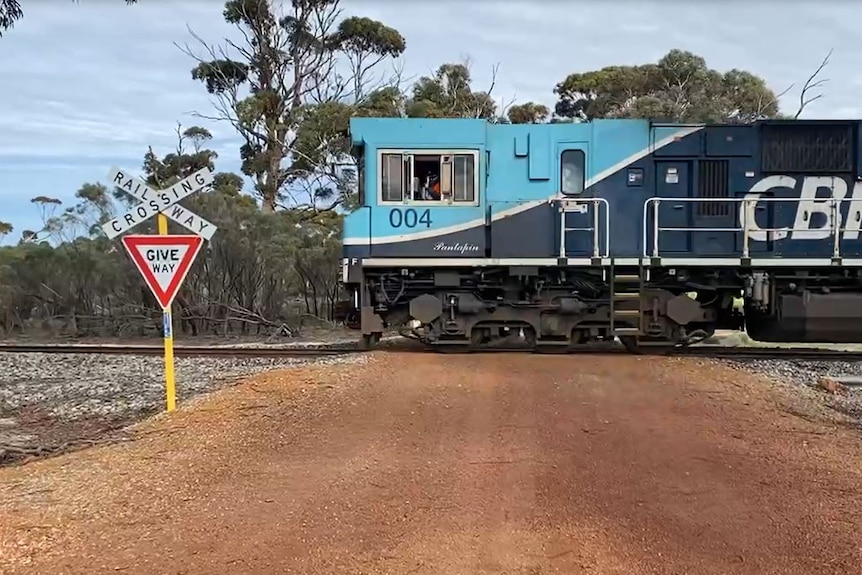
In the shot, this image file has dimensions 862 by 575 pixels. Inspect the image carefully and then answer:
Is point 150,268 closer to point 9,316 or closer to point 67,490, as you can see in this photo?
point 67,490

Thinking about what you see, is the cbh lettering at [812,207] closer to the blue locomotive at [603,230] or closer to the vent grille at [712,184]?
the blue locomotive at [603,230]

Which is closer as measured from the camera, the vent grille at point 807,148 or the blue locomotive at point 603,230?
the blue locomotive at point 603,230

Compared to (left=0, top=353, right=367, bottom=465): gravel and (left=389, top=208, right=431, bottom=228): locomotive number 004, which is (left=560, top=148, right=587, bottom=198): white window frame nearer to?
(left=389, top=208, right=431, bottom=228): locomotive number 004

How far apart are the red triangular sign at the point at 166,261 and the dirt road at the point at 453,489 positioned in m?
1.26

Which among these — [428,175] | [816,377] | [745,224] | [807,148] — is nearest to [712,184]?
[745,224]

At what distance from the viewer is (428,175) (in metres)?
12.1

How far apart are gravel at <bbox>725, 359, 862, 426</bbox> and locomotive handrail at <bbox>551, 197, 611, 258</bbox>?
2505 mm

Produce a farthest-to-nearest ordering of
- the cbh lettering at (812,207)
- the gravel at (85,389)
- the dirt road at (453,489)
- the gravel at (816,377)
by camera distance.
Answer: the cbh lettering at (812,207) → the gravel at (816,377) → the gravel at (85,389) → the dirt road at (453,489)

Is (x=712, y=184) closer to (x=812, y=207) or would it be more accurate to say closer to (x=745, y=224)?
(x=745, y=224)

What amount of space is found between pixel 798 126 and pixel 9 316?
17942 millimetres

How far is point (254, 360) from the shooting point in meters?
12.0

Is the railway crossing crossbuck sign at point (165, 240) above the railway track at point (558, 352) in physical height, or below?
above

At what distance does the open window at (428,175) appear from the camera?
39.5ft

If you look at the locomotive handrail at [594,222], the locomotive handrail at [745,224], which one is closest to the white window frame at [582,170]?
the locomotive handrail at [594,222]
